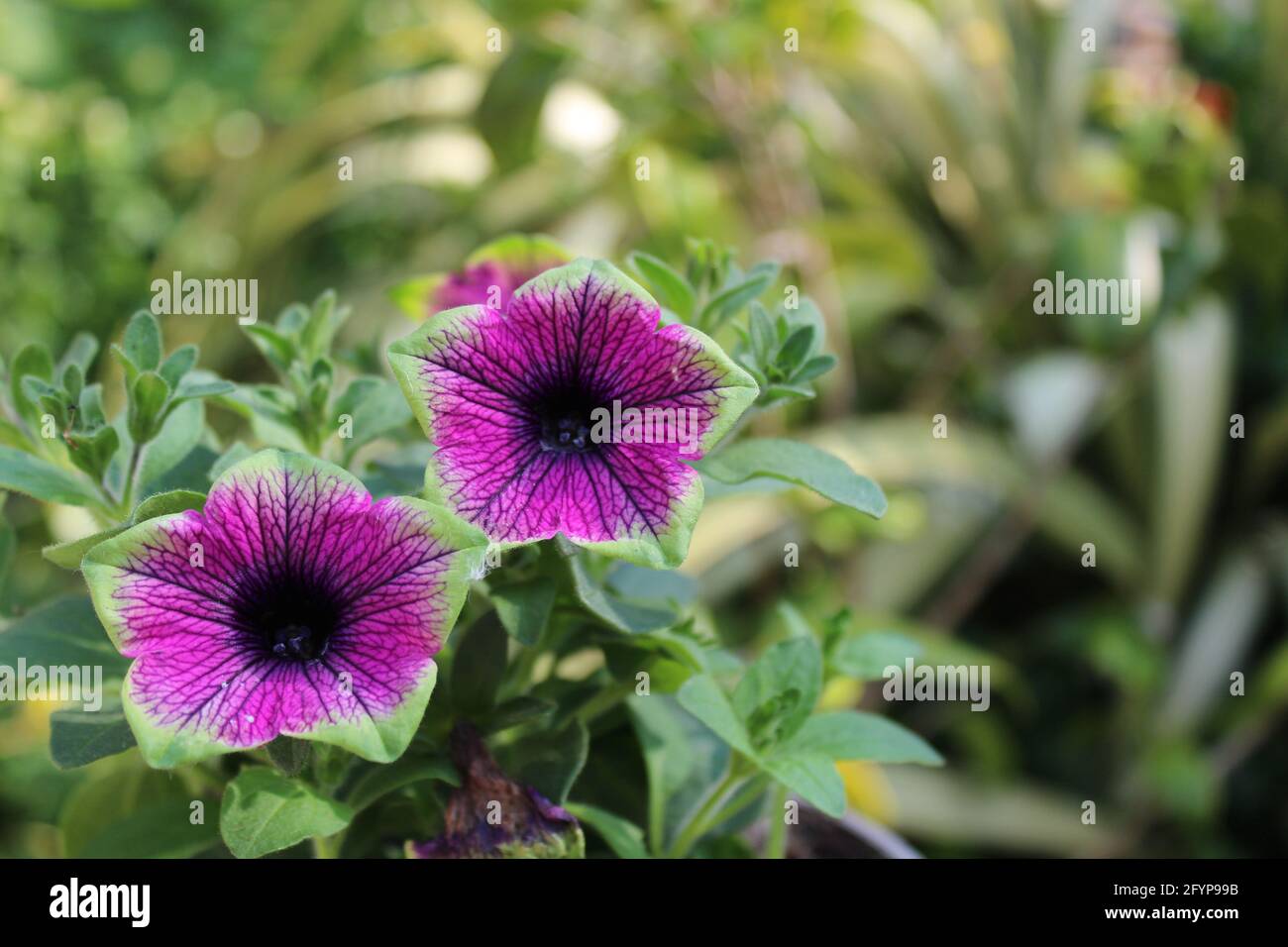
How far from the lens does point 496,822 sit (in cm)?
34

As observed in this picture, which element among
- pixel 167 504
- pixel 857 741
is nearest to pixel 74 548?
pixel 167 504

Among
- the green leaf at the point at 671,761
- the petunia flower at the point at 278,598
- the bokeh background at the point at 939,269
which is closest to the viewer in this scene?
the petunia flower at the point at 278,598

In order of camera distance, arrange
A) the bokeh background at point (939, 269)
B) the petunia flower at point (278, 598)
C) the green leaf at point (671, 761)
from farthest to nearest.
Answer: the bokeh background at point (939, 269) < the green leaf at point (671, 761) < the petunia flower at point (278, 598)

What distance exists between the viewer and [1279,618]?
1.40m

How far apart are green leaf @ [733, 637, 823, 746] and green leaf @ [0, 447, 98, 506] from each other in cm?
21

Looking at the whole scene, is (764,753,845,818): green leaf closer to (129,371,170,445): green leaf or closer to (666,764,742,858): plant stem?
(666,764,742,858): plant stem

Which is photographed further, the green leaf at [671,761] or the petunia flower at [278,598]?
the green leaf at [671,761]

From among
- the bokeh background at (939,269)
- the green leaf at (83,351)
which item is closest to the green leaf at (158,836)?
the green leaf at (83,351)

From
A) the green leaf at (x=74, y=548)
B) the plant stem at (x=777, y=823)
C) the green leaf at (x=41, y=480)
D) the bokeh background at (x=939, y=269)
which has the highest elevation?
the bokeh background at (x=939, y=269)

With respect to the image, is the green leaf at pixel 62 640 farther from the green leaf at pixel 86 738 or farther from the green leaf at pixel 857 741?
the green leaf at pixel 857 741

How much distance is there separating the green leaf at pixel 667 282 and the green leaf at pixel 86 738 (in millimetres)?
198

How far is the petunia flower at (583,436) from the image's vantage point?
0.31 metres

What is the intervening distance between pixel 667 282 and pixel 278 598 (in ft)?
0.48

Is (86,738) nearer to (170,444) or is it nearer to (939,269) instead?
(170,444)
